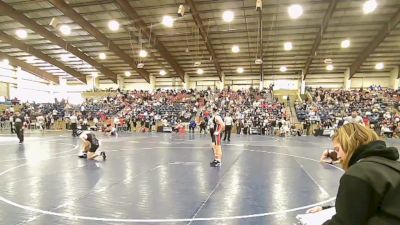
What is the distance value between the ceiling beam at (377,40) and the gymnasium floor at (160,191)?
828 inches

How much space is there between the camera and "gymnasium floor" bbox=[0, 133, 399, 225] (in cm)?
466

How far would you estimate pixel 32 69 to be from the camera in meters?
42.9

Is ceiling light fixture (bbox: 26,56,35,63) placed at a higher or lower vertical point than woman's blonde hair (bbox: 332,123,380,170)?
higher

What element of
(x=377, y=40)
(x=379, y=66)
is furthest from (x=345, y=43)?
(x=379, y=66)

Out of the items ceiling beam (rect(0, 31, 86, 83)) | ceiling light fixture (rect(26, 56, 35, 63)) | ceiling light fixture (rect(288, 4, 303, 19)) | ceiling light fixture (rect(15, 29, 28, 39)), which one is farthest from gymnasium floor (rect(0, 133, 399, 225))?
ceiling light fixture (rect(26, 56, 35, 63))

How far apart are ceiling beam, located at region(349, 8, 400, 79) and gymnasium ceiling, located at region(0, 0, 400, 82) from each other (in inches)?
3.4

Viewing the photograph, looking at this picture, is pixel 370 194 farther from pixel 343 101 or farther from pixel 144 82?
pixel 144 82

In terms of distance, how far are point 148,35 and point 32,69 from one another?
21202 millimetres

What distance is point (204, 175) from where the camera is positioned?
25.5 feet

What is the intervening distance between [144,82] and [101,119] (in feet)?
49.0

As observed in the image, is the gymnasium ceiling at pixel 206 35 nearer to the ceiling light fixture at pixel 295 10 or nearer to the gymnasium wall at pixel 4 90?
the ceiling light fixture at pixel 295 10

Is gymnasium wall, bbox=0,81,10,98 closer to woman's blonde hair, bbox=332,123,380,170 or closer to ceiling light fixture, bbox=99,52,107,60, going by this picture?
ceiling light fixture, bbox=99,52,107,60

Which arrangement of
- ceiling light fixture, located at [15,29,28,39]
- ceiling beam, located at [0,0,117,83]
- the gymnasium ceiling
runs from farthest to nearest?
ceiling light fixture, located at [15,29,28,39] < ceiling beam, located at [0,0,117,83] < the gymnasium ceiling

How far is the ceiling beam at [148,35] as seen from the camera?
83.0 feet
